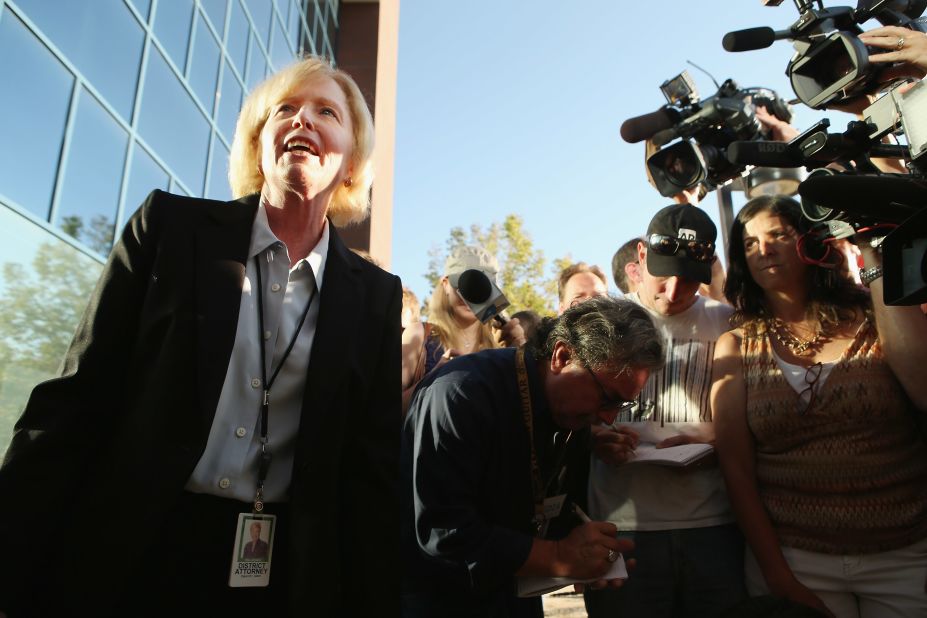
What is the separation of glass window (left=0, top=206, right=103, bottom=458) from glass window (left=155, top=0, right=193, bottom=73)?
235 cm

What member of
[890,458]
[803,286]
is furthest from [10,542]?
[803,286]

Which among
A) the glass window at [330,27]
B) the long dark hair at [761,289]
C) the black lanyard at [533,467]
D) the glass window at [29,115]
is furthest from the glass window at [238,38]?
the black lanyard at [533,467]

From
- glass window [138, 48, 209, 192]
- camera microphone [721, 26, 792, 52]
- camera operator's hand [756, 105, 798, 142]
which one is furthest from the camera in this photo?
glass window [138, 48, 209, 192]

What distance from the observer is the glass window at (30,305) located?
4.11 meters

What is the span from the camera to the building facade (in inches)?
164

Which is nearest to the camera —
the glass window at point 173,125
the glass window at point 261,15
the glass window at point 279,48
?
the glass window at point 173,125

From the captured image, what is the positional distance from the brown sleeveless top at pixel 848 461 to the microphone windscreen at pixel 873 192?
104 centimetres

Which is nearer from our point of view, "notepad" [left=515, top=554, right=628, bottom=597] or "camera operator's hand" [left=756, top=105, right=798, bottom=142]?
"notepad" [left=515, top=554, right=628, bottom=597]

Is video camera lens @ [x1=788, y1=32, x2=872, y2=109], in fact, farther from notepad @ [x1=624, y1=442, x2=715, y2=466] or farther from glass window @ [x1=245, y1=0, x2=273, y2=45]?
glass window @ [x1=245, y1=0, x2=273, y2=45]

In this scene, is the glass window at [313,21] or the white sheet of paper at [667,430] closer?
the white sheet of paper at [667,430]

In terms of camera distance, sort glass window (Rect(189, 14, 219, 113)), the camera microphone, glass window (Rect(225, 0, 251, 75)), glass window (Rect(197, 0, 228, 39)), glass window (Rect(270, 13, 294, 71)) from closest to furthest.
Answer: the camera microphone < glass window (Rect(189, 14, 219, 113)) < glass window (Rect(197, 0, 228, 39)) < glass window (Rect(225, 0, 251, 75)) < glass window (Rect(270, 13, 294, 71))

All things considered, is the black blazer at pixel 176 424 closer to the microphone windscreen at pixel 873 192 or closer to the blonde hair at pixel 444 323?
the microphone windscreen at pixel 873 192

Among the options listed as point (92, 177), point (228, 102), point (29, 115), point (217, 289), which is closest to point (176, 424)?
point (217, 289)

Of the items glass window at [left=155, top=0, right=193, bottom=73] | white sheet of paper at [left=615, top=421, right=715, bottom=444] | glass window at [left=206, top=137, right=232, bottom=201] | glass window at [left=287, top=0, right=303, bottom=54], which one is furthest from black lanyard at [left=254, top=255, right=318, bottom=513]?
glass window at [left=287, top=0, right=303, bottom=54]
